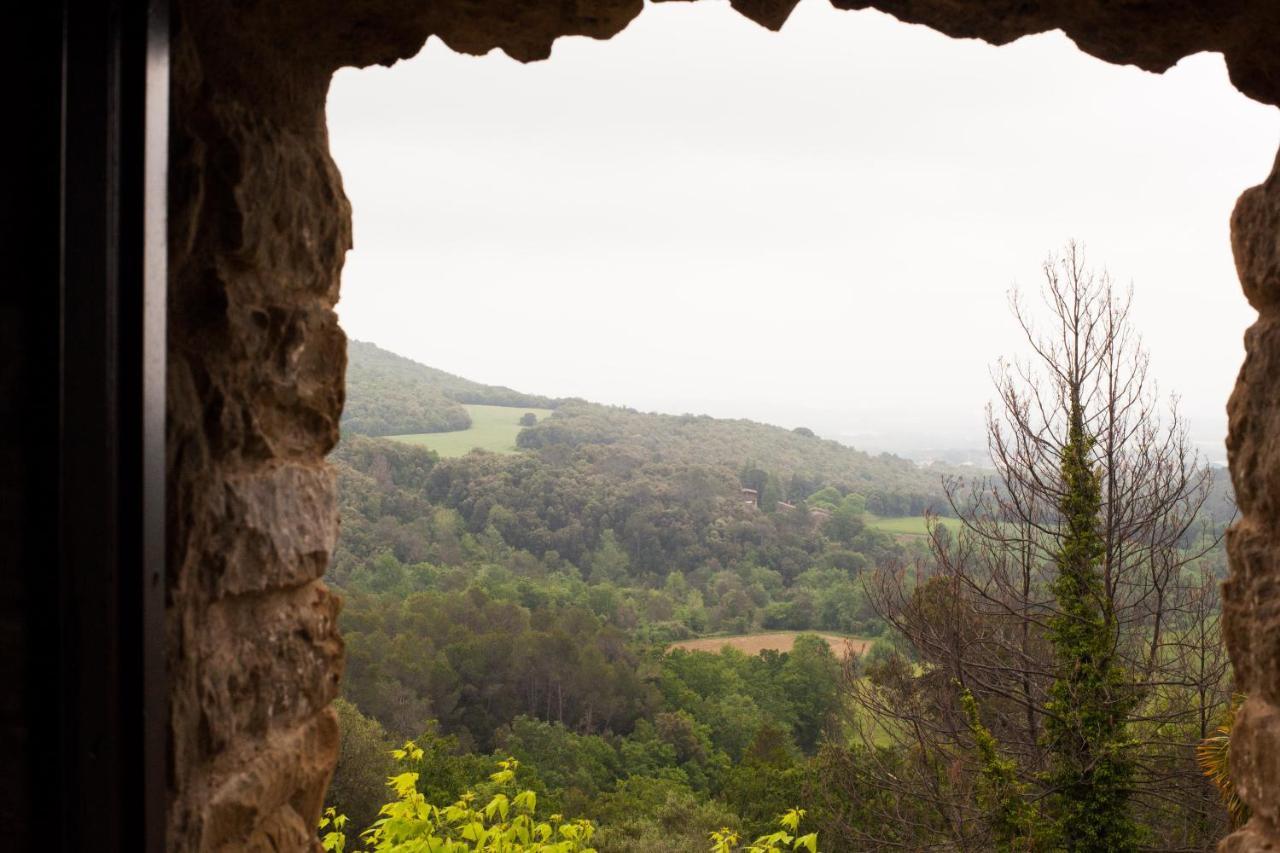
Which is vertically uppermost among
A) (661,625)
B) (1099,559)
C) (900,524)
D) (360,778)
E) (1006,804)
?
(1099,559)

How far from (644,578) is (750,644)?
6.83 meters

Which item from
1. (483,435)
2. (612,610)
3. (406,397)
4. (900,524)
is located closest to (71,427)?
(612,610)

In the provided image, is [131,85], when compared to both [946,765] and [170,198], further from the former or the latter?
[946,765]

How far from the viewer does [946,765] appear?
11258mm

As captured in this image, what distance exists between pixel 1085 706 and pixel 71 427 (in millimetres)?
8713

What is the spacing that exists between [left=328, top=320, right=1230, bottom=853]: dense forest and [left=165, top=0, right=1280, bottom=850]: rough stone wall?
8.09 feet

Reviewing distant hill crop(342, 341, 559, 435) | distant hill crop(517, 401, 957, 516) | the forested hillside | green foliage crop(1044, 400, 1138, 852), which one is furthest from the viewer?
distant hill crop(342, 341, 559, 435)

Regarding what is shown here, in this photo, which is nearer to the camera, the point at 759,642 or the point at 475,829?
the point at 475,829

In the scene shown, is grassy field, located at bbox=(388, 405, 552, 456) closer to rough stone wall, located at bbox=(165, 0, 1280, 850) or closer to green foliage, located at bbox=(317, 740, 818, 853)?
green foliage, located at bbox=(317, 740, 818, 853)

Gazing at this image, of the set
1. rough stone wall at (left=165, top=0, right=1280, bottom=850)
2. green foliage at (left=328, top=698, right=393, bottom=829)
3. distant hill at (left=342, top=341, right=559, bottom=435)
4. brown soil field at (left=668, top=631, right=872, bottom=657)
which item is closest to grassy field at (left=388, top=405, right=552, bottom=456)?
distant hill at (left=342, top=341, right=559, bottom=435)

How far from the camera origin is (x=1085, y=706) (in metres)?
8.27

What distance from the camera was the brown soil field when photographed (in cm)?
2553

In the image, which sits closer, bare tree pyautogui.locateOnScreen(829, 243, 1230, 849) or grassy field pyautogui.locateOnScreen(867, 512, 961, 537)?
bare tree pyautogui.locateOnScreen(829, 243, 1230, 849)

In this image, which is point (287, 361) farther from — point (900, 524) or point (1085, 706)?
point (900, 524)
